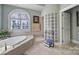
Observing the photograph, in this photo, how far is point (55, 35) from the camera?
2703mm

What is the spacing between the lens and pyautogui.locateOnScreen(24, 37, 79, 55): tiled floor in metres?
2.51

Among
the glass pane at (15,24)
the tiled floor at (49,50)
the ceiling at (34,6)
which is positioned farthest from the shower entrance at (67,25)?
the glass pane at (15,24)

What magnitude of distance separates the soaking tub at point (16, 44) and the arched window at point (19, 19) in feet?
0.77

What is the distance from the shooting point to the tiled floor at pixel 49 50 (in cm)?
251

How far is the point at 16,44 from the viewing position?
2547 millimetres

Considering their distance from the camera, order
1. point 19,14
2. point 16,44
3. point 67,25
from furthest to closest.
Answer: point 67,25 → point 19,14 → point 16,44

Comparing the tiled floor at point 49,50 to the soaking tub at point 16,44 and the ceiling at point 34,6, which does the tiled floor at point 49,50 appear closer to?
the soaking tub at point 16,44

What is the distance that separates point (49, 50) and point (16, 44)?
2.39ft

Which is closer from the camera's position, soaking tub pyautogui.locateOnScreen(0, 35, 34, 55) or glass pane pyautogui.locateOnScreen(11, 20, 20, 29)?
soaking tub pyautogui.locateOnScreen(0, 35, 34, 55)

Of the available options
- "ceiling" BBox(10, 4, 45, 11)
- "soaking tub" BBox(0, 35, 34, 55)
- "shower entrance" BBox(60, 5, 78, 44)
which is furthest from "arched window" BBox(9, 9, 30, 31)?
"shower entrance" BBox(60, 5, 78, 44)

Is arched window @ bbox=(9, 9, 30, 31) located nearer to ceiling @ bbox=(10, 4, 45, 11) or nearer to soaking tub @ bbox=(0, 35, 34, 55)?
ceiling @ bbox=(10, 4, 45, 11)

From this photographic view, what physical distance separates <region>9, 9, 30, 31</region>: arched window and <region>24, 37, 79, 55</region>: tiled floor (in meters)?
0.46

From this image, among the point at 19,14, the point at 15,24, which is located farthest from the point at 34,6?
the point at 15,24

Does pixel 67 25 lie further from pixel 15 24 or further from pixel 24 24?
pixel 15 24
